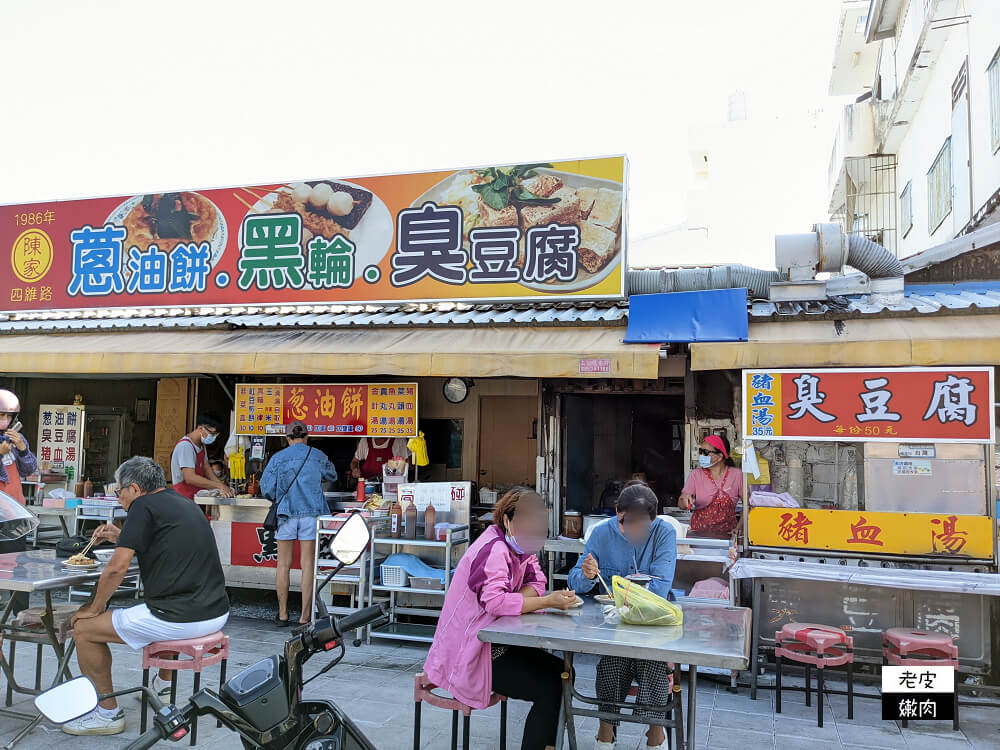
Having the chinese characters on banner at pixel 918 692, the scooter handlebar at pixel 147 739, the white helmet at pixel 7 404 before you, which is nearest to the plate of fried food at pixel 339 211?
the white helmet at pixel 7 404

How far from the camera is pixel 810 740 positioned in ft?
17.4

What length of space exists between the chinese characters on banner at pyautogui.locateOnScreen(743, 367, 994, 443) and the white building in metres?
3.52

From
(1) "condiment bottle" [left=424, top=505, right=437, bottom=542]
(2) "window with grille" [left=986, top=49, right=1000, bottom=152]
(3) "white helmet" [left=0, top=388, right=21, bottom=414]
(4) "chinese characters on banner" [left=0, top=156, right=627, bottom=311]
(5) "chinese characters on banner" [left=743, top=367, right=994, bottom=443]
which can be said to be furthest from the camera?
(2) "window with grille" [left=986, top=49, right=1000, bottom=152]

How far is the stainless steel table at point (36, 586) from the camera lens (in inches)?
189

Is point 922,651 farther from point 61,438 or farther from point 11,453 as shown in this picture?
point 61,438

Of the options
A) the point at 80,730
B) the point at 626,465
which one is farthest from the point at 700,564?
the point at 80,730

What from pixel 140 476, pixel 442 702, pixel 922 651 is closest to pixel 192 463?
pixel 140 476

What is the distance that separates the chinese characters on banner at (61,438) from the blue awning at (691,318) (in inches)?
357

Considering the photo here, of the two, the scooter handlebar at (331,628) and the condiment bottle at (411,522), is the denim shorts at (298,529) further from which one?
the scooter handlebar at (331,628)

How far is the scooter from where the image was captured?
2.69 meters

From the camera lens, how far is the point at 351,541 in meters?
3.07

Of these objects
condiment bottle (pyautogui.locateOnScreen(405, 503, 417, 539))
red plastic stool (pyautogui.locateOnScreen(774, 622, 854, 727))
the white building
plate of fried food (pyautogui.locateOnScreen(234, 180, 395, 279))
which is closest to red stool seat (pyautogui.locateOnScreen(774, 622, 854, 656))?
red plastic stool (pyautogui.locateOnScreen(774, 622, 854, 727))

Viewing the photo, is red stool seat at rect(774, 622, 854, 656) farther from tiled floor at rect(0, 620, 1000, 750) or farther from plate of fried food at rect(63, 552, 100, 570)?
plate of fried food at rect(63, 552, 100, 570)

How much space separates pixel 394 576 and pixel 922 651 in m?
4.69
